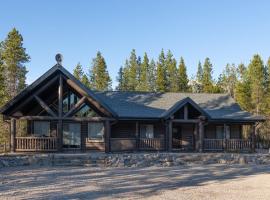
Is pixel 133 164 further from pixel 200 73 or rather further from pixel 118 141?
pixel 200 73

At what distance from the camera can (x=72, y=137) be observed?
28.1 m

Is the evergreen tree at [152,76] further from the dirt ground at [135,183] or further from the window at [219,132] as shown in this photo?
the dirt ground at [135,183]

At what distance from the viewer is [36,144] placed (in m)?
26.0

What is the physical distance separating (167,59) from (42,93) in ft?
155

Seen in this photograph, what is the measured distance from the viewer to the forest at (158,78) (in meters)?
49.6

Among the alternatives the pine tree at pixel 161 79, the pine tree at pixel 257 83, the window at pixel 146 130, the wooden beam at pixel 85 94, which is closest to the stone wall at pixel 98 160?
the wooden beam at pixel 85 94

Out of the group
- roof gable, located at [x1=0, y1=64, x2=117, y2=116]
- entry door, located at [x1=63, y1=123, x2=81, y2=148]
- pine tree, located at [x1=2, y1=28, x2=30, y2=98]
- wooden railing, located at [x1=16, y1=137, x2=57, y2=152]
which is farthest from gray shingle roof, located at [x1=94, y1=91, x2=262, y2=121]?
pine tree, located at [x1=2, y1=28, x2=30, y2=98]

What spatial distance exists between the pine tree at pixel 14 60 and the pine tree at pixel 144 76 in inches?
977

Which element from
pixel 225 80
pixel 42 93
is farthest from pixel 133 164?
pixel 225 80

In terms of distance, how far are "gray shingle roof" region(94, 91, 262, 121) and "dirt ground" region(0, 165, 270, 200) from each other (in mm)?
8700

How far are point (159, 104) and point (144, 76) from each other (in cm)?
4372

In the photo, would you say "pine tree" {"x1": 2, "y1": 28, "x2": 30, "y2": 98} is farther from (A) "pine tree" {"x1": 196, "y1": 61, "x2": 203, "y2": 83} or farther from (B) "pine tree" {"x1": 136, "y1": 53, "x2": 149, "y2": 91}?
(A) "pine tree" {"x1": 196, "y1": 61, "x2": 203, "y2": 83}

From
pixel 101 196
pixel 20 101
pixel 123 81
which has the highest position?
pixel 123 81

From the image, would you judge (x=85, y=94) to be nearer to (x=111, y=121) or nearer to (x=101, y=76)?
(x=111, y=121)
